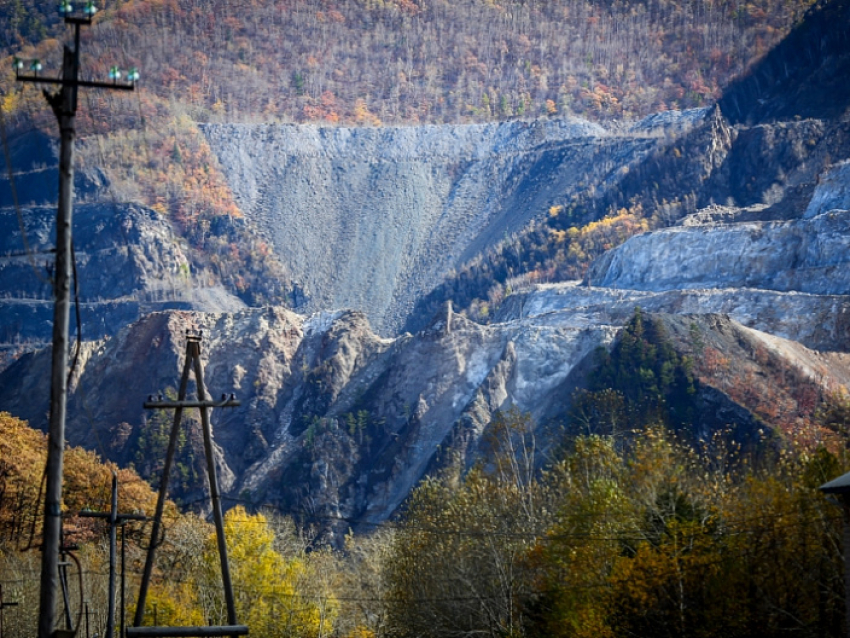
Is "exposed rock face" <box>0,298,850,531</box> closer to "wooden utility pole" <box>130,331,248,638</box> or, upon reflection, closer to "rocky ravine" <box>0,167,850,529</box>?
"rocky ravine" <box>0,167,850,529</box>

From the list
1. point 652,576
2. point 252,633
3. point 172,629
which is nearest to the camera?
point 172,629

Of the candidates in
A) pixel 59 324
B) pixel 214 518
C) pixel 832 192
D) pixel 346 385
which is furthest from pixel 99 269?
pixel 59 324

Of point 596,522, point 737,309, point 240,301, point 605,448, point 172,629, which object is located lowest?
point 172,629

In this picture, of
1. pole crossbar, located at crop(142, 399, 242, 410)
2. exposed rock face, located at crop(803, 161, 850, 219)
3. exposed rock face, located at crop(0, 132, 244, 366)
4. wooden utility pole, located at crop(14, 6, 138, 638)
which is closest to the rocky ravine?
exposed rock face, located at crop(803, 161, 850, 219)

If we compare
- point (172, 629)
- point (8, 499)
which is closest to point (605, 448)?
point (172, 629)

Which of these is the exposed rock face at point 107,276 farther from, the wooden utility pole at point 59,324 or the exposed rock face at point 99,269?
the wooden utility pole at point 59,324

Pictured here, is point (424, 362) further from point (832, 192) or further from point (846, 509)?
point (846, 509)

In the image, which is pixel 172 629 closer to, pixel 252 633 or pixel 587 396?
pixel 252 633

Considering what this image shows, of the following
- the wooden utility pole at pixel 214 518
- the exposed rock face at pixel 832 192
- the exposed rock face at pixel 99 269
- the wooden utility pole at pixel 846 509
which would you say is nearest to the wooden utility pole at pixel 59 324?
the wooden utility pole at pixel 214 518
